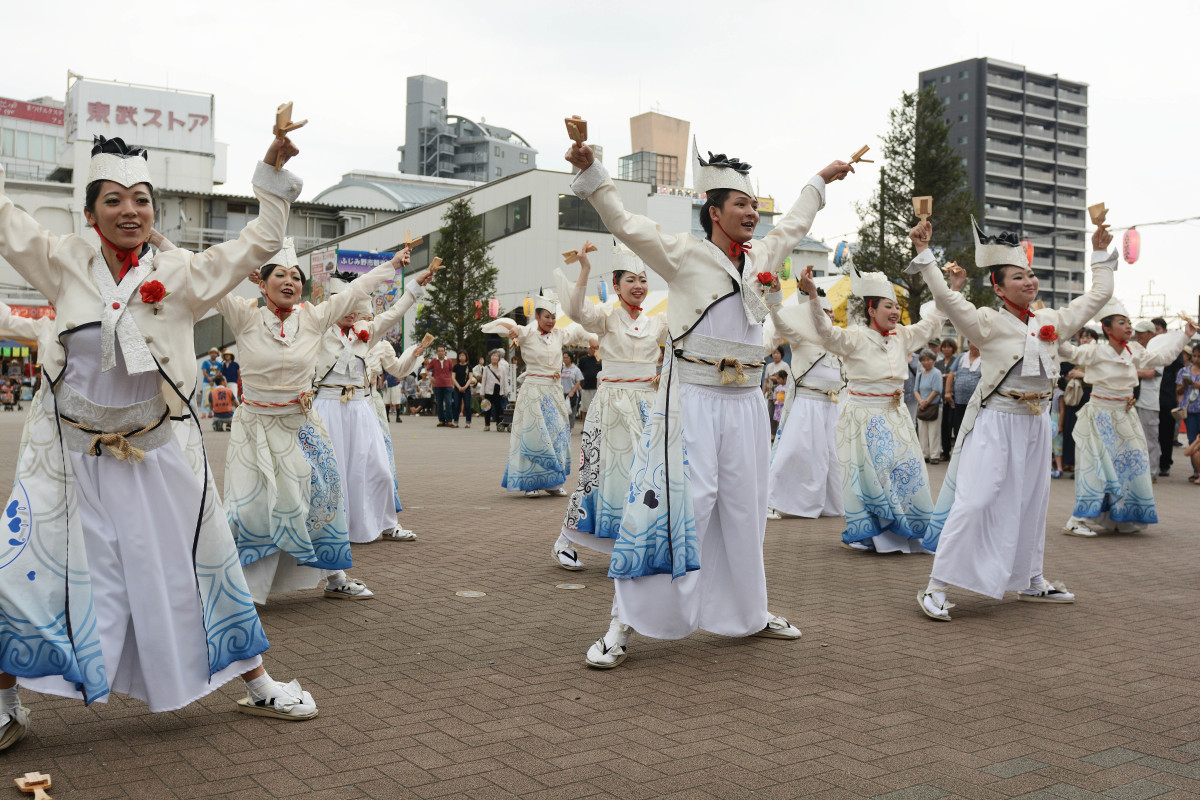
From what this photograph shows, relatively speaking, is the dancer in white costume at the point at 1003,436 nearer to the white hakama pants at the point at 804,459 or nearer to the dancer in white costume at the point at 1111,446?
the dancer in white costume at the point at 1111,446

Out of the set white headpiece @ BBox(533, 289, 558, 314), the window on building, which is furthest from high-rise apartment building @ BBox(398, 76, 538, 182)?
white headpiece @ BBox(533, 289, 558, 314)

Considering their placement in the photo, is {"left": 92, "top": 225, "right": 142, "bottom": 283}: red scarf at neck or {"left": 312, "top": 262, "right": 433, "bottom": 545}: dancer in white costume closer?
{"left": 92, "top": 225, "right": 142, "bottom": 283}: red scarf at neck

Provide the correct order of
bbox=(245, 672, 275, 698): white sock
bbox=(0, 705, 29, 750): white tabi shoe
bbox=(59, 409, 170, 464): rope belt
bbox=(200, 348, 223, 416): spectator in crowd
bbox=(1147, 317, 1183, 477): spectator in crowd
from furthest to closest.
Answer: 1. bbox=(200, 348, 223, 416): spectator in crowd
2. bbox=(1147, 317, 1183, 477): spectator in crowd
3. bbox=(245, 672, 275, 698): white sock
4. bbox=(59, 409, 170, 464): rope belt
5. bbox=(0, 705, 29, 750): white tabi shoe

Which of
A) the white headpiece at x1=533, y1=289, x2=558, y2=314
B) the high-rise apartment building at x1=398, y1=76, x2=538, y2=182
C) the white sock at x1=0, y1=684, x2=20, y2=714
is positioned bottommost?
the white sock at x1=0, y1=684, x2=20, y2=714

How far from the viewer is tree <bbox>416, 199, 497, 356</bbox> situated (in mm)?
32094

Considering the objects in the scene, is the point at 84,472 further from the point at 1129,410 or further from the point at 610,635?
the point at 1129,410

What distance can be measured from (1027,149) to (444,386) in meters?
95.5

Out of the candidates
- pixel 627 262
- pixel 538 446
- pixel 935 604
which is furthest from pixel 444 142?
pixel 935 604

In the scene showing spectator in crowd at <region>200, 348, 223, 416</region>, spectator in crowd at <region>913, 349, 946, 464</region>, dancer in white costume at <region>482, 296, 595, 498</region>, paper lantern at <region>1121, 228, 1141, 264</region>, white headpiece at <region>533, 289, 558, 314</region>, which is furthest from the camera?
spectator in crowd at <region>200, 348, 223, 416</region>

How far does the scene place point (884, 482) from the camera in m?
8.57

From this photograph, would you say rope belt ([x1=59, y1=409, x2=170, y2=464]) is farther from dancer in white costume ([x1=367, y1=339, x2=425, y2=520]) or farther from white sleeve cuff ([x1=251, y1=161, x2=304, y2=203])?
dancer in white costume ([x1=367, y1=339, x2=425, y2=520])

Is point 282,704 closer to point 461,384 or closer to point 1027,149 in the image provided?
point 461,384

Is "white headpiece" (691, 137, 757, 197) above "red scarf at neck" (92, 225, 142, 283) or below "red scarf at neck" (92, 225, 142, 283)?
above

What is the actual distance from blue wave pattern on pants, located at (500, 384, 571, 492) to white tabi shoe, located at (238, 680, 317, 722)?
22.5 ft
